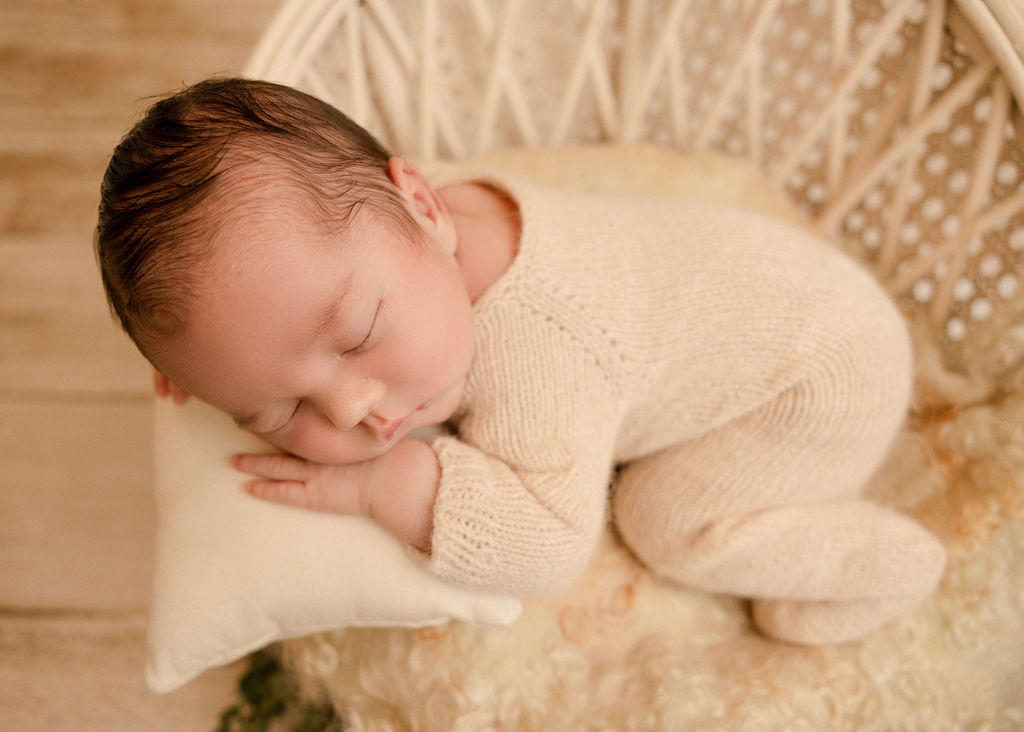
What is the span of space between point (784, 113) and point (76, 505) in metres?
1.27

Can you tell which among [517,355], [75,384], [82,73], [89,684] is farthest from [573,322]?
[82,73]

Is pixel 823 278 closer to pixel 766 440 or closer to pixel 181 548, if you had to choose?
pixel 766 440

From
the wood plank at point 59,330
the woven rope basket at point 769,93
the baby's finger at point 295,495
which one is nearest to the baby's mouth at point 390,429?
the baby's finger at point 295,495

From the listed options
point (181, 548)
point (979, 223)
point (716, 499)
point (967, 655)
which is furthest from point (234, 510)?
point (979, 223)

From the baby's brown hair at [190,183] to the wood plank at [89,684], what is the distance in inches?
A: 26.3

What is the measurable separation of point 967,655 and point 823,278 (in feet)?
1.57

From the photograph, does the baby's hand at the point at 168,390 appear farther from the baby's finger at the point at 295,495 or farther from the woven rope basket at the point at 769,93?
the woven rope basket at the point at 769,93

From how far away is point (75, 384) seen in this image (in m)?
1.38

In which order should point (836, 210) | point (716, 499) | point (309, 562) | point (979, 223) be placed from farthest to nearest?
point (836, 210) < point (979, 223) < point (716, 499) < point (309, 562)

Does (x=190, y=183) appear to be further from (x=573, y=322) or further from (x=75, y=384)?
(x=75, y=384)

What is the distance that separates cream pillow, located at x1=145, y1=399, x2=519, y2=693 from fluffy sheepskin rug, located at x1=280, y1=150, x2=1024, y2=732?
113mm

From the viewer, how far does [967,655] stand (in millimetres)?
924

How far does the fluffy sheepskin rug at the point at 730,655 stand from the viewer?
870 mm

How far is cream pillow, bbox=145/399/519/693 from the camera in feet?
2.56
